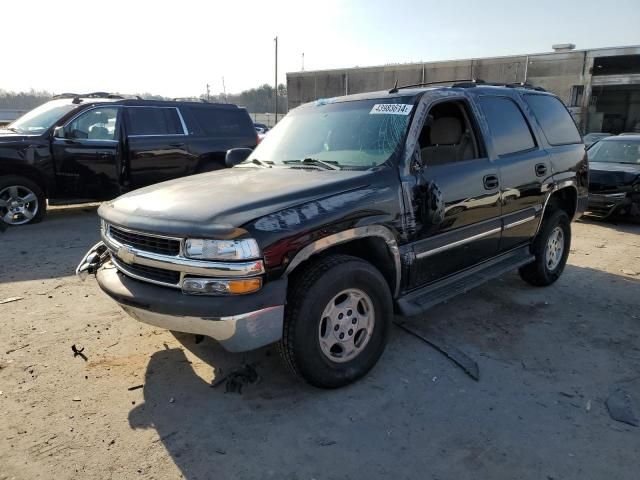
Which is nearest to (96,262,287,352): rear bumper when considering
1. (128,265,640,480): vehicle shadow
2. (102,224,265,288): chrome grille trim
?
(102,224,265,288): chrome grille trim

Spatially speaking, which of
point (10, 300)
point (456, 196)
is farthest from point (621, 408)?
point (10, 300)

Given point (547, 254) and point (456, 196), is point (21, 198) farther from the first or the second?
point (547, 254)

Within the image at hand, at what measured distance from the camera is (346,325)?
10.2 ft

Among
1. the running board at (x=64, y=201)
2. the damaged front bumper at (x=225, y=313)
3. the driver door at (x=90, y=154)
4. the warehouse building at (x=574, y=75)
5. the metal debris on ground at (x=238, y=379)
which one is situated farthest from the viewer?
the warehouse building at (x=574, y=75)

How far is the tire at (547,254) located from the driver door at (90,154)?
6506 millimetres

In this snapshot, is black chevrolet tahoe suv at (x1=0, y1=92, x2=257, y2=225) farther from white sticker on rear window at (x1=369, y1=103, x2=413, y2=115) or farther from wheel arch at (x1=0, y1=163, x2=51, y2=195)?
white sticker on rear window at (x1=369, y1=103, x2=413, y2=115)

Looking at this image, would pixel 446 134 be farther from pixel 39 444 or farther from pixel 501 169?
pixel 39 444

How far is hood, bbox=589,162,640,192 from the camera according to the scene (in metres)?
8.41

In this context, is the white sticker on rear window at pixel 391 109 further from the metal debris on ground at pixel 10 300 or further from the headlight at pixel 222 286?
the metal debris on ground at pixel 10 300

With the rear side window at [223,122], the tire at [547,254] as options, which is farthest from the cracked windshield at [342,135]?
the rear side window at [223,122]

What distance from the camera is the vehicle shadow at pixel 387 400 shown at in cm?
253

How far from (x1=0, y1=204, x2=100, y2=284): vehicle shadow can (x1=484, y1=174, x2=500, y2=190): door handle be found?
4533 mm

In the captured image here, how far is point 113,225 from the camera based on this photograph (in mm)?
3146

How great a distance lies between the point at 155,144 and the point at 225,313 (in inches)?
258
